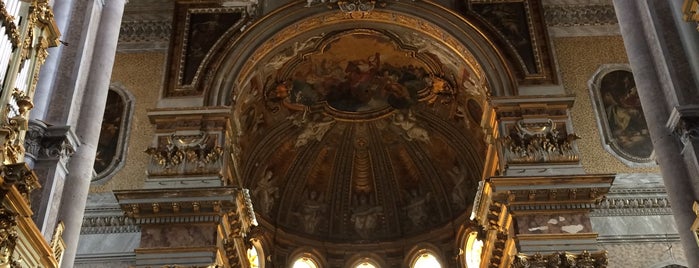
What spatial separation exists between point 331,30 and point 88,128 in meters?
8.20

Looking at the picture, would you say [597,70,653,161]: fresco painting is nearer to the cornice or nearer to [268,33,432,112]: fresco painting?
the cornice

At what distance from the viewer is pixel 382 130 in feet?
64.6

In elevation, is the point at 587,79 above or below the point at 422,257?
above

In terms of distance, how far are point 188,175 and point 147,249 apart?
1.50m

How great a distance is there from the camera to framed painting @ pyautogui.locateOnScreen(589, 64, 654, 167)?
15.3 m

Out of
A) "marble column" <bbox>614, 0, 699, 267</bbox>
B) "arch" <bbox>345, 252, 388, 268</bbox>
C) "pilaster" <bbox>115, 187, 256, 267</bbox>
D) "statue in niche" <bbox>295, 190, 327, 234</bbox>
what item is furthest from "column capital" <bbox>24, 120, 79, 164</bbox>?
"arch" <bbox>345, 252, 388, 268</bbox>

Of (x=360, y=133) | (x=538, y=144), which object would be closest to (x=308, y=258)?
(x=360, y=133)

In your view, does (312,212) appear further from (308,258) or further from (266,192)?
(266,192)

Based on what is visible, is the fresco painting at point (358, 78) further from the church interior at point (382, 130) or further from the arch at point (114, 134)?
the arch at point (114, 134)

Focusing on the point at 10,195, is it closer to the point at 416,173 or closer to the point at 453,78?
the point at 453,78

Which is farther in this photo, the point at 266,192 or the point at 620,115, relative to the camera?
the point at 266,192

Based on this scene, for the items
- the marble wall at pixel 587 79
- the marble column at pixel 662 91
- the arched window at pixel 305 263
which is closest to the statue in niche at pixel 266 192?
the arched window at pixel 305 263

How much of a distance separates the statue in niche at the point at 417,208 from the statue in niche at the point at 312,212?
1.98 metres

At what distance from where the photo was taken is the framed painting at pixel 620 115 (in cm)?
1534
